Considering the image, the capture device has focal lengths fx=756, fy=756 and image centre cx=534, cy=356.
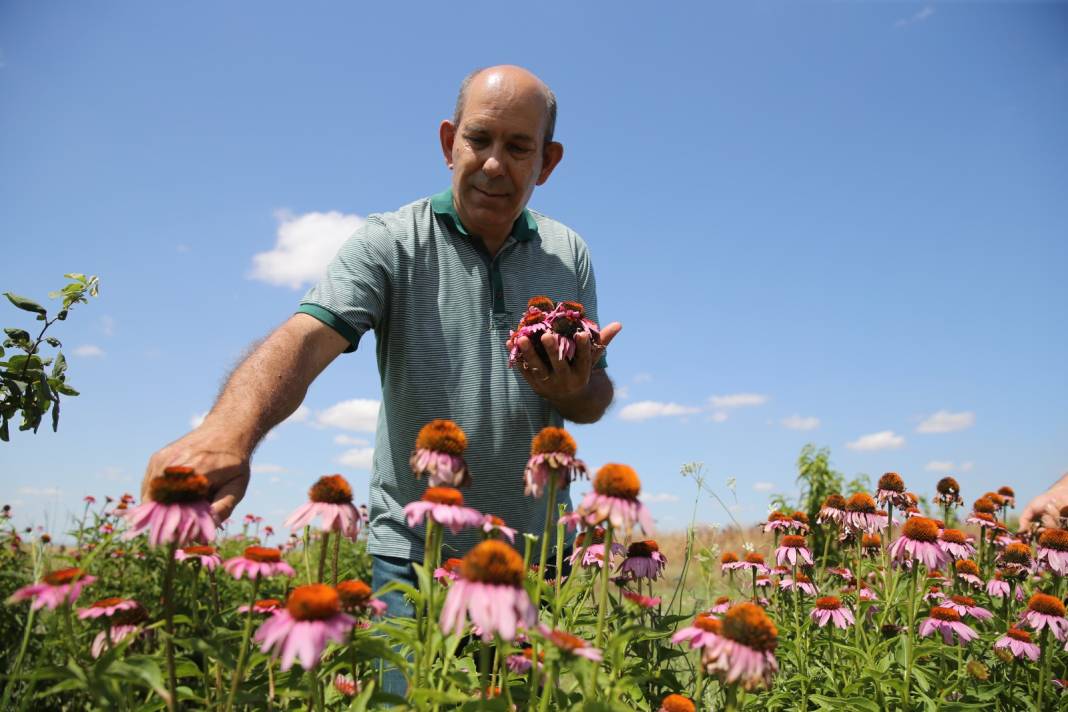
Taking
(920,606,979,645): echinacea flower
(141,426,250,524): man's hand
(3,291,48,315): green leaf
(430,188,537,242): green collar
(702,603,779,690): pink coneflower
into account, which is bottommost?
(920,606,979,645): echinacea flower

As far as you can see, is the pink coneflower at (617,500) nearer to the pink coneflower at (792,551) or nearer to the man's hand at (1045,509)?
the pink coneflower at (792,551)

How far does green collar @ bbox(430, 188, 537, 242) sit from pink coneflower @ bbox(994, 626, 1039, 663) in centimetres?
233

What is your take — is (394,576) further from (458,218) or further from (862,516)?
(862,516)

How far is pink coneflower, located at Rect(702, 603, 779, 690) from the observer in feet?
4.06

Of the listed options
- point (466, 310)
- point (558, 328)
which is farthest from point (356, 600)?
point (466, 310)

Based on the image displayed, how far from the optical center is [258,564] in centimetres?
142

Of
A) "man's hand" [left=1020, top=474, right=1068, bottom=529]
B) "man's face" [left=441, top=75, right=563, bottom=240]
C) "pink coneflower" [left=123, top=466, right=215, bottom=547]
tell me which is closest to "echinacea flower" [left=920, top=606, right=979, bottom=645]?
"man's hand" [left=1020, top=474, right=1068, bottom=529]

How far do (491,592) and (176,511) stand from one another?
1.77 feet

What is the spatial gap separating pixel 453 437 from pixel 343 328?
1345mm

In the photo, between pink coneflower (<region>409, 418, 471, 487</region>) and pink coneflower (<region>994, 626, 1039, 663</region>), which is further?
pink coneflower (<region>994, 626, 1039, 663</region>)

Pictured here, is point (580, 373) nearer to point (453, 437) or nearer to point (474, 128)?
point (453, 437)

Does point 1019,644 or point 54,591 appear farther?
point 1019,644

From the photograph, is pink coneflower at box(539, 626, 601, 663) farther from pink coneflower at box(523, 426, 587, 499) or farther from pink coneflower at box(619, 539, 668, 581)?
pink coneflower at box(619, 539, 668, 581)

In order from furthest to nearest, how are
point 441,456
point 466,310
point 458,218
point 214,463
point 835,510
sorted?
1. point 458,218
2. point 466,310
3. point 835,510
4. point 214,463
5. point 441,456
